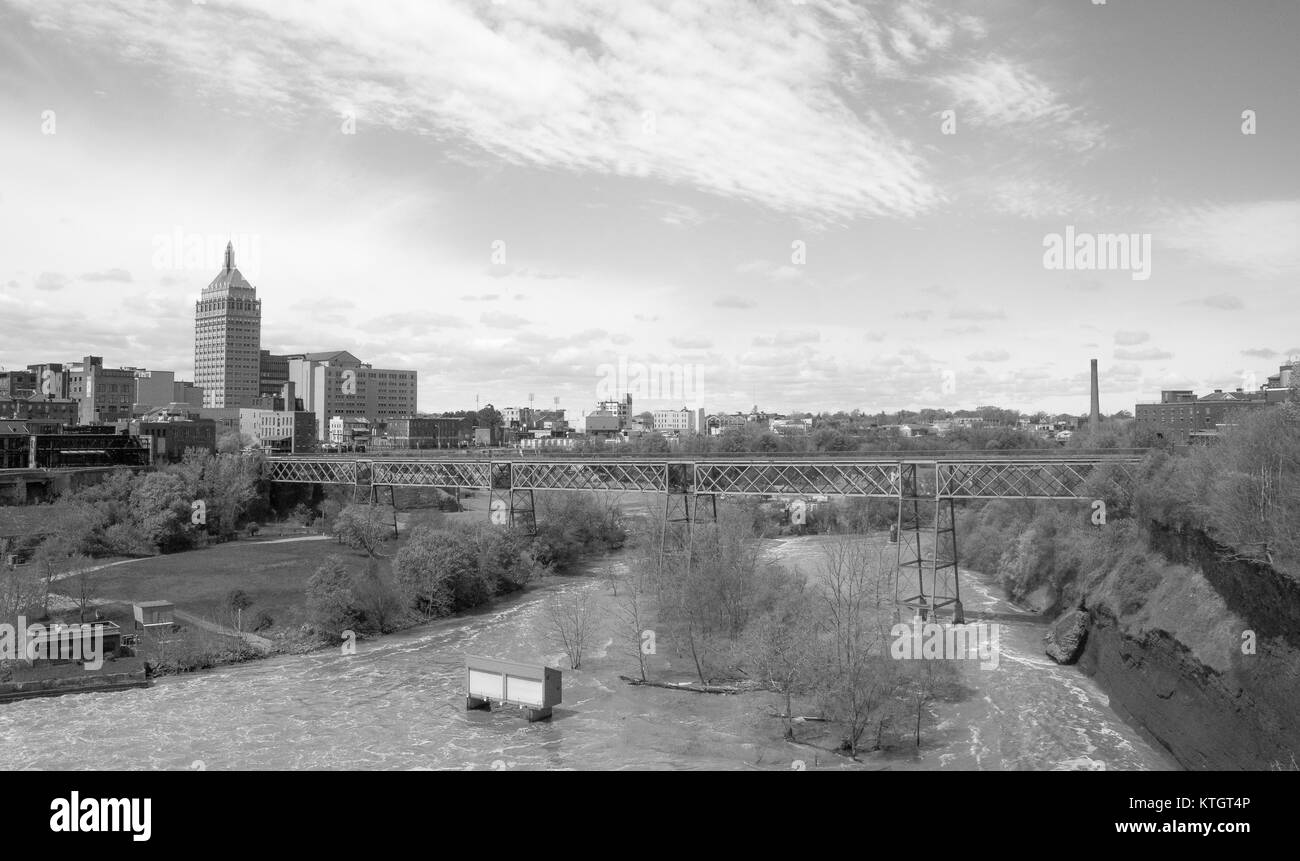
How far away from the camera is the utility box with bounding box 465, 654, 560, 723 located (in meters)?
26.4

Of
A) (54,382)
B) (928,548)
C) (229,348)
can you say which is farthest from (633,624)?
(229,348)

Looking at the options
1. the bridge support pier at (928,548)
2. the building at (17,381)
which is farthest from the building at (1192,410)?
the building at (17,381)

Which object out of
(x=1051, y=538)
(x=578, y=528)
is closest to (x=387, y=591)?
(x=578, y=528)

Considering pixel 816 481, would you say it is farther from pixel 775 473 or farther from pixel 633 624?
pixel 633 624

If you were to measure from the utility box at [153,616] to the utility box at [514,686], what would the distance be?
685 inches

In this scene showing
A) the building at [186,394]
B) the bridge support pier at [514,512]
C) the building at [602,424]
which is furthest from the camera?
the building at [602,424]

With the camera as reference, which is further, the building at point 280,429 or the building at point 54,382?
the building at point 54,382

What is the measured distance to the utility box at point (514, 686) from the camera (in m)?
26.4

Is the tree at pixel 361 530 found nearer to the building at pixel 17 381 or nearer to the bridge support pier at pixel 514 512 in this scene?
the bridge support pier at pixel 514 512

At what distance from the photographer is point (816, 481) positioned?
80.0 metres

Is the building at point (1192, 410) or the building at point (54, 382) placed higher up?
the building at point (54, 382)

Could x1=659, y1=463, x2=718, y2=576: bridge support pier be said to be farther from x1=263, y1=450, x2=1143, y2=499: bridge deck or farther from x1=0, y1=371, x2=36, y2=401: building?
x1=0, y1=371, x2=36, y2=401: building

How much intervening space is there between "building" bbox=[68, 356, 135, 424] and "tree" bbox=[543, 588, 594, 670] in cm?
9370
